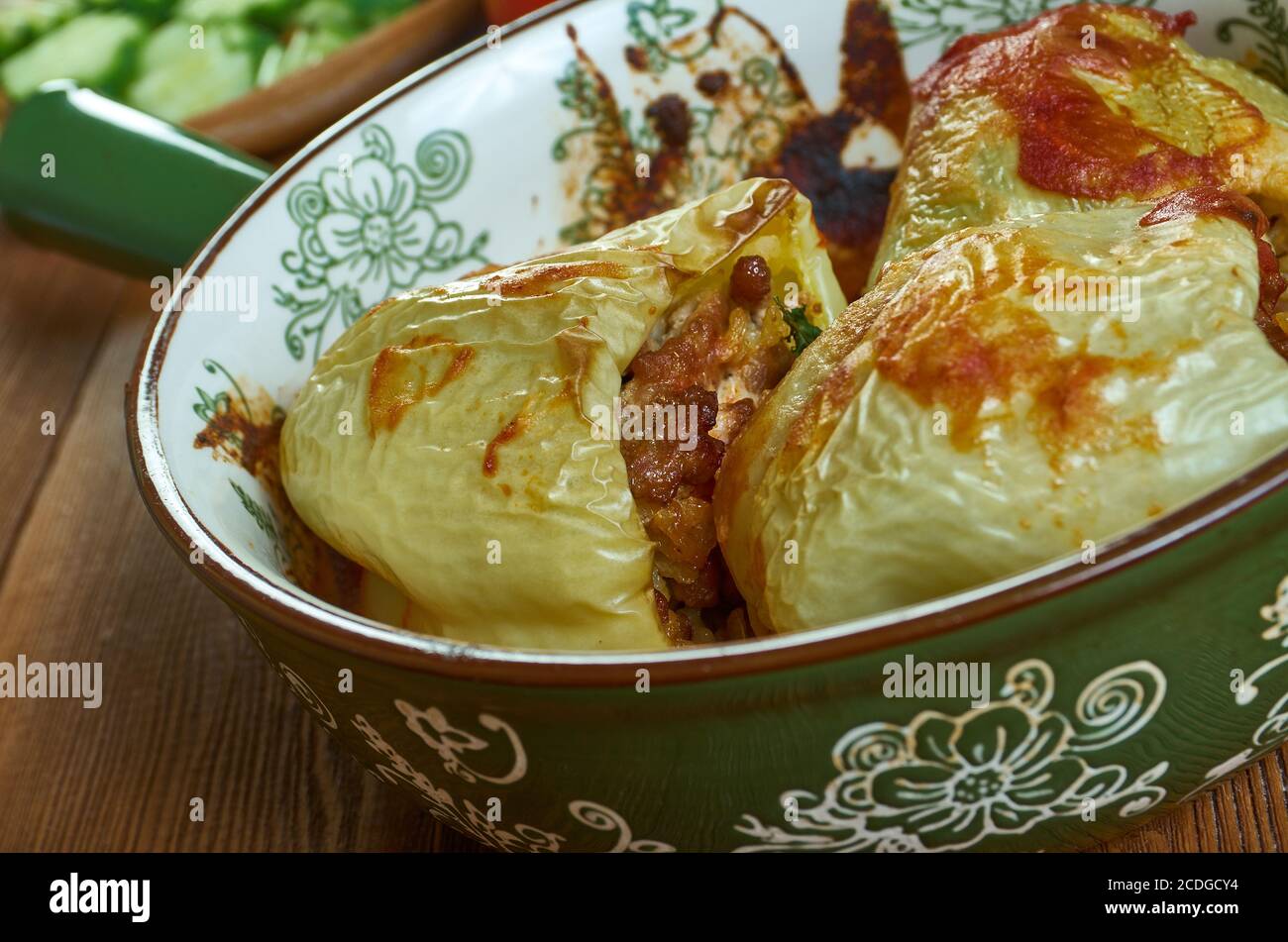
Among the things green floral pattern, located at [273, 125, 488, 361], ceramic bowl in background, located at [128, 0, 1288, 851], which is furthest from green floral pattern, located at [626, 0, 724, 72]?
ceramic bowl in background, located at [128, 0, 1288, 851]

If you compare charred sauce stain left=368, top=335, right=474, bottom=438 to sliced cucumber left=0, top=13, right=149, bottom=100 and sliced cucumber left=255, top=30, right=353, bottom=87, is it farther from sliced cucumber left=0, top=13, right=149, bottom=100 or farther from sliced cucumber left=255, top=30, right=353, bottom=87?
sliced cucumber left=0, top=13, right=149, bottom=100

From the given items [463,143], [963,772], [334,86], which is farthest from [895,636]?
[334,86]

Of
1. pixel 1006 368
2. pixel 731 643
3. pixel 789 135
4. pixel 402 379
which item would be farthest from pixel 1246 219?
pixel 789 135

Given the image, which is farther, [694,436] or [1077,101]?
[1077,101]

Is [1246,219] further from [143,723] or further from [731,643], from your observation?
[143,723]

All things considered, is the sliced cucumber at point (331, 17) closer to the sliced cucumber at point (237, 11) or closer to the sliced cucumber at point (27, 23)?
the sliced cucumber at point (237, 11)

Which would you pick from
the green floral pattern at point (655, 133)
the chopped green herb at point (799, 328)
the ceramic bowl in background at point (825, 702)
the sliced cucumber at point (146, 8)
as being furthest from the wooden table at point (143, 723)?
the sliced cucumber at point (146, 8)

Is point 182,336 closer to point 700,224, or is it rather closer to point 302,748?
point 302,748
